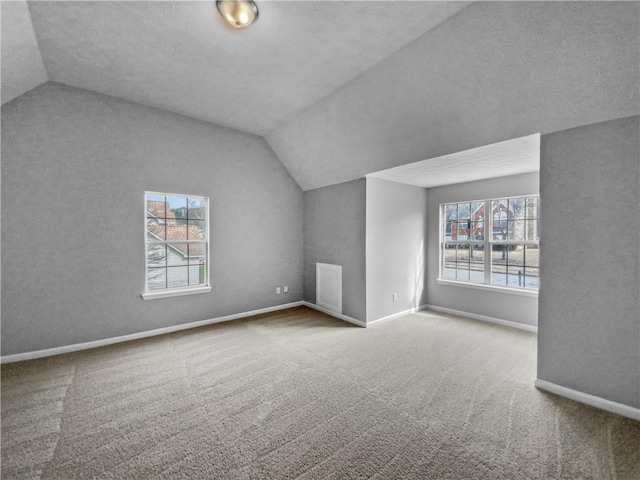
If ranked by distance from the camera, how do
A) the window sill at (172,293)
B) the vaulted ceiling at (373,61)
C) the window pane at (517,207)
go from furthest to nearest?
the window pane at (517,207) < the window sill at (172,293) < the vaulted ceiling at (373,61)

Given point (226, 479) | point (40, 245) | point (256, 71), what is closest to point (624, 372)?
point (226, 479)

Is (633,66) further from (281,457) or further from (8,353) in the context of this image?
(8,353)

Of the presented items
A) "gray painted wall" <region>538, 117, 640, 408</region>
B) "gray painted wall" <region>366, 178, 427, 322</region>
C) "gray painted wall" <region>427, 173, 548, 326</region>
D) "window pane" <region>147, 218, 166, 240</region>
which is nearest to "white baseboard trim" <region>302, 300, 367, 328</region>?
"gray painted wall" <region>366, 178, 427, 322</region>

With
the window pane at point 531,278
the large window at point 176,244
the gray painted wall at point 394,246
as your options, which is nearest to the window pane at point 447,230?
the gray painted wall at point 394,246

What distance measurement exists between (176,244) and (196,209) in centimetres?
61

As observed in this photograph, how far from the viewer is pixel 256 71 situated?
9.11ft

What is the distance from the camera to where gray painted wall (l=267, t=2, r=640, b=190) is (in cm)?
175

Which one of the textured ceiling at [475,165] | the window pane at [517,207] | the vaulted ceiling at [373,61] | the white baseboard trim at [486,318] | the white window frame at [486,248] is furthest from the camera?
the window pane at [517,207]

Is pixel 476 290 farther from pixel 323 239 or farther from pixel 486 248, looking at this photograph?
pixel 323 239

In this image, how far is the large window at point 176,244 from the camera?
3.70 metres

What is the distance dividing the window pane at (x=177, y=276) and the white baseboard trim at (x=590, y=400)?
441 centimetres

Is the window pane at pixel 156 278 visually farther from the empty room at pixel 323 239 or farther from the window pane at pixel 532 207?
the window pane at pixel 532 207

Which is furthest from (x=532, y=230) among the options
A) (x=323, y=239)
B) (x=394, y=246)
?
(x=323, y=239)

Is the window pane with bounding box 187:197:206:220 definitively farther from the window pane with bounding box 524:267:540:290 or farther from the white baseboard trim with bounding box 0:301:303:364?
the window pane with bounding box 524:267:540:290
